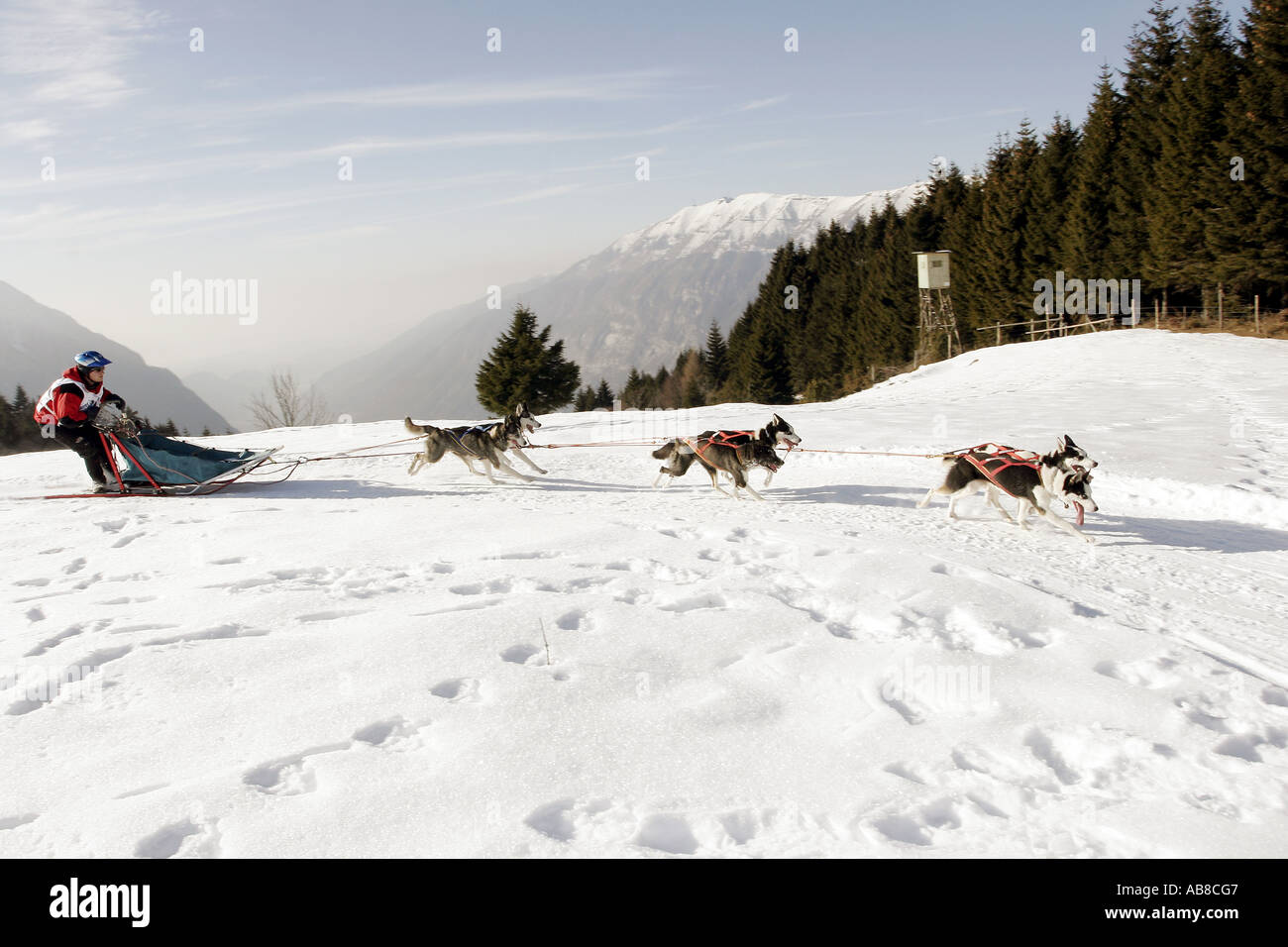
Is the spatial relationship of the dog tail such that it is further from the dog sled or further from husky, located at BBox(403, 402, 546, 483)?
the dog sled

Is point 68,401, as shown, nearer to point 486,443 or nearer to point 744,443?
point 486,443

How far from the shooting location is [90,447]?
8.91 m

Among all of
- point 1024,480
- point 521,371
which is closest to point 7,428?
point 521,371

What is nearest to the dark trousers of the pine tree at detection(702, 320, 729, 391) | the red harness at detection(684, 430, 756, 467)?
the red harness at detection(684, 430, 756, 467)

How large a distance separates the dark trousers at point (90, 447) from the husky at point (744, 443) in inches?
269

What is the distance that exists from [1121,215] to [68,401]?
41.0m

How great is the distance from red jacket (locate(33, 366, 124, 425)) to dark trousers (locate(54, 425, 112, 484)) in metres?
0.13

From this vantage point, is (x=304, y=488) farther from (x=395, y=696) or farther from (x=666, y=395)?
(x=666, y=395)

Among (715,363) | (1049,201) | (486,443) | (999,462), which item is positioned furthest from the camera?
(715,363)

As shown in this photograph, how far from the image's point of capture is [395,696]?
3811mm

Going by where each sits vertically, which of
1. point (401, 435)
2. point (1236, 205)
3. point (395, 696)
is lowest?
point (395, 696)
